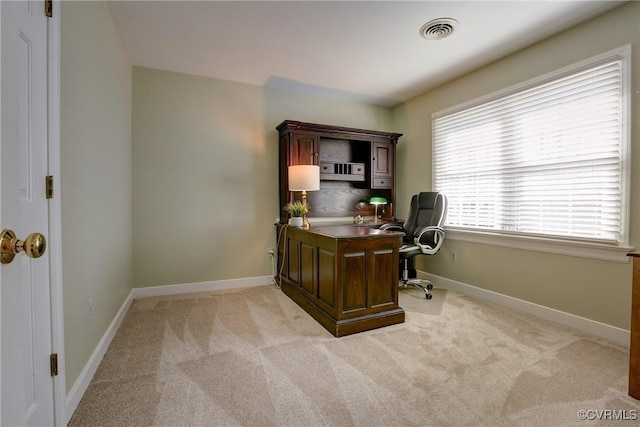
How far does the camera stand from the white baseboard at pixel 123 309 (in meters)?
1.52

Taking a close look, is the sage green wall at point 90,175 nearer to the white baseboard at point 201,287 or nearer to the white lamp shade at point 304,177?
the white baseboard at point 201,287

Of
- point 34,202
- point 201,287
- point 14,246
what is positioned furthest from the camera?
point 201,287

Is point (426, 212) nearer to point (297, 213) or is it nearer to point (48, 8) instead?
point (297, 213)

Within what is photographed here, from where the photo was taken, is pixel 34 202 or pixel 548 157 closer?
pixel 34 202

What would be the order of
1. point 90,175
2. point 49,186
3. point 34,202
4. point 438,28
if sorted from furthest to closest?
1. point 438,28
2. point 90,175
3. point 49,186
4. point 34,202

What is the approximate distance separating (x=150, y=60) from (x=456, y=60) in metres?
3.30

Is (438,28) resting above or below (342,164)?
above

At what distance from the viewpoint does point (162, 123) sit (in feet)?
11.0

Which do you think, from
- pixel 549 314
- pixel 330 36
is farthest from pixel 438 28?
pixel 549 314

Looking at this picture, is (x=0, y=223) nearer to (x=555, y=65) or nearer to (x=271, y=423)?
(x=271, y=423)

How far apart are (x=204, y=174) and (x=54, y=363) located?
8.25 feet

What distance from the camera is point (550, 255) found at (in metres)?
2.69

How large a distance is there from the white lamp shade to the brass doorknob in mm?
2570

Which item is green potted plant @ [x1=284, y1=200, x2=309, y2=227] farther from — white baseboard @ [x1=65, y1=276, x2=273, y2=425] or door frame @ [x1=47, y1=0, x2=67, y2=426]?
door frame @ [x1=47, y1=0, x2=67, y2=426]
